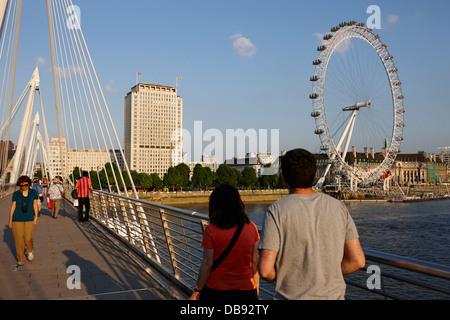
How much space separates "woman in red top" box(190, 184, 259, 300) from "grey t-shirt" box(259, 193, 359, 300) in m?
0.54

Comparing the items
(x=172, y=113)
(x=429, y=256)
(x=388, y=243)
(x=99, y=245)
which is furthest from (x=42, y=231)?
(x=172, y=113)

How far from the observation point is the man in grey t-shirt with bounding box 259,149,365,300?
1807mm

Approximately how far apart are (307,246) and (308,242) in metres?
0.02

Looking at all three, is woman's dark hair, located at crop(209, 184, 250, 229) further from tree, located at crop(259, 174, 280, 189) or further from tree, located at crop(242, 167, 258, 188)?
tree, located at crop(259, 174, 280, 189)

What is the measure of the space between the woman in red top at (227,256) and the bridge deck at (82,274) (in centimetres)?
196

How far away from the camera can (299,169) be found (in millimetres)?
1896

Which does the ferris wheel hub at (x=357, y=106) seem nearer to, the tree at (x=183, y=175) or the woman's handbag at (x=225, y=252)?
the tree at (x=183, y=175)

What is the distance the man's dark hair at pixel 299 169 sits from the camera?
1.89 metres

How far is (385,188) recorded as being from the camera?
82000 mm

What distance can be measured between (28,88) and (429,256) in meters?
28.6

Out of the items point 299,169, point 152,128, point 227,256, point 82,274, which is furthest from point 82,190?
point 152,128

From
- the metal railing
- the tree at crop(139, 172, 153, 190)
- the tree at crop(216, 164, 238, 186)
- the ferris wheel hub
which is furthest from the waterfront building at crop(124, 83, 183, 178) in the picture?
the metal railing

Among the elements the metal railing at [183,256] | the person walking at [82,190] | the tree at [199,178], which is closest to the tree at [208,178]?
the tree at [199,178]
